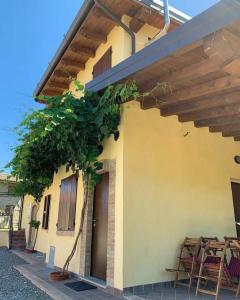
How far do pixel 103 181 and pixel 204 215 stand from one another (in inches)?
92.2

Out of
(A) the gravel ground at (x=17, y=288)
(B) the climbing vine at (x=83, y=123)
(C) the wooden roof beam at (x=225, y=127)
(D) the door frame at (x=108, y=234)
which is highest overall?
(C) the wooden roof beam at (x=225, y=127)

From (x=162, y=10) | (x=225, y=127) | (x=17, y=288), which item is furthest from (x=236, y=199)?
(x=17, y=288)

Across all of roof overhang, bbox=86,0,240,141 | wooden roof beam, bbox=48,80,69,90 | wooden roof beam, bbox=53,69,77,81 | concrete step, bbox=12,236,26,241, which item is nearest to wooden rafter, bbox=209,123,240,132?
roof overhang, bbox=86,0,240,141

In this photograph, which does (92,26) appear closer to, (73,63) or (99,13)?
(99,13)

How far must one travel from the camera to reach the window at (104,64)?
650 cm

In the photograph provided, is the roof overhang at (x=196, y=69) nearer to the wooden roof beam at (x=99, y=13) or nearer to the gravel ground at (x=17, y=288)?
the wooden roof beam at (x=99, y=13)

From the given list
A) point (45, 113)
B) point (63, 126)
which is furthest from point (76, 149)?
point (45, 113)

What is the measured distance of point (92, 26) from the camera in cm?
656

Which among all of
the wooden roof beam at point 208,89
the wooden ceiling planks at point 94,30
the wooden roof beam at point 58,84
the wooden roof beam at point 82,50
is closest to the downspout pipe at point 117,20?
the wooden ceiling planks at point 94,30

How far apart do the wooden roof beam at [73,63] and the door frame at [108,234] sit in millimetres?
4198

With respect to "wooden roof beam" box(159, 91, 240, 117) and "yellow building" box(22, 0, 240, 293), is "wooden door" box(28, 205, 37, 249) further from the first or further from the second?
"wooden roof beam" box(159, 91, 240, 117)

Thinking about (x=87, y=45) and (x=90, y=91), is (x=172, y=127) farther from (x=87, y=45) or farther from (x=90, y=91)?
(x=87, y=45)

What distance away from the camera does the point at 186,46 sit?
3.08 m

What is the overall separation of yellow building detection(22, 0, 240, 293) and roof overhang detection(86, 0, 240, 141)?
0.04ft
